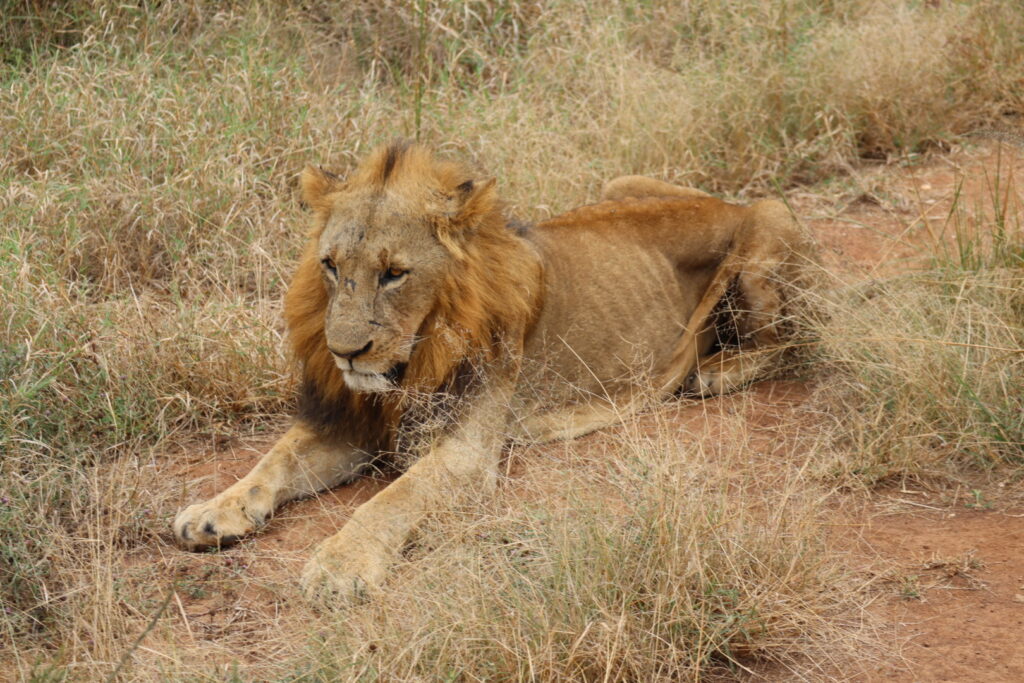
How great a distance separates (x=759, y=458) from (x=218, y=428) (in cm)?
225

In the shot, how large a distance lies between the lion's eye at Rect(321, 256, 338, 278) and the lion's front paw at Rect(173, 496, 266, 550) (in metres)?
0.89

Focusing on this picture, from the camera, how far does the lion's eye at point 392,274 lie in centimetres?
468

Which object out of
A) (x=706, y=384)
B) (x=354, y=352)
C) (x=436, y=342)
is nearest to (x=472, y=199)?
(x=436, y=342)

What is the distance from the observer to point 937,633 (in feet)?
12.7

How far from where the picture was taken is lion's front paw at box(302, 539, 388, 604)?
405 centimetres

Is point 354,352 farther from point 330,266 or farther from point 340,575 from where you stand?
point 340,575

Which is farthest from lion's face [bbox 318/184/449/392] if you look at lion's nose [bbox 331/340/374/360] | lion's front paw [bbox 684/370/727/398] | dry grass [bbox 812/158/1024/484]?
lion's front paw [bbox 684/370/727/398]

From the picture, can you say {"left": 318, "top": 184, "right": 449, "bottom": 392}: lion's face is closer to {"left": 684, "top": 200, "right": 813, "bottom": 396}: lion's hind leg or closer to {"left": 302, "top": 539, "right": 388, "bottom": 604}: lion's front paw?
{"left": 302, "top": 539, "right": 388, "bottom": 604}: lion's front paw

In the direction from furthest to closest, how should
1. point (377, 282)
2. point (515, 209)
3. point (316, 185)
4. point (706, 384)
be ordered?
point (515, 209) → point (706, 384) → point (316, 185) → point (377, 282)

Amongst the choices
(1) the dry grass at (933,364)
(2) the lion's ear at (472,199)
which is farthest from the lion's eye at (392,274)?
(1) the dry grass at (933,364)

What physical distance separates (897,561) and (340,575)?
1.82 metres

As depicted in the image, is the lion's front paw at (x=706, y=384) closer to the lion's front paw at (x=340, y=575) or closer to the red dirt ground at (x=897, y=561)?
the red dirt ground at (x=897, y=561)

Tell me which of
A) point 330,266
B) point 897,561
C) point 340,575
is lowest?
point 340,575

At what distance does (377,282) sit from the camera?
15.3 ft
